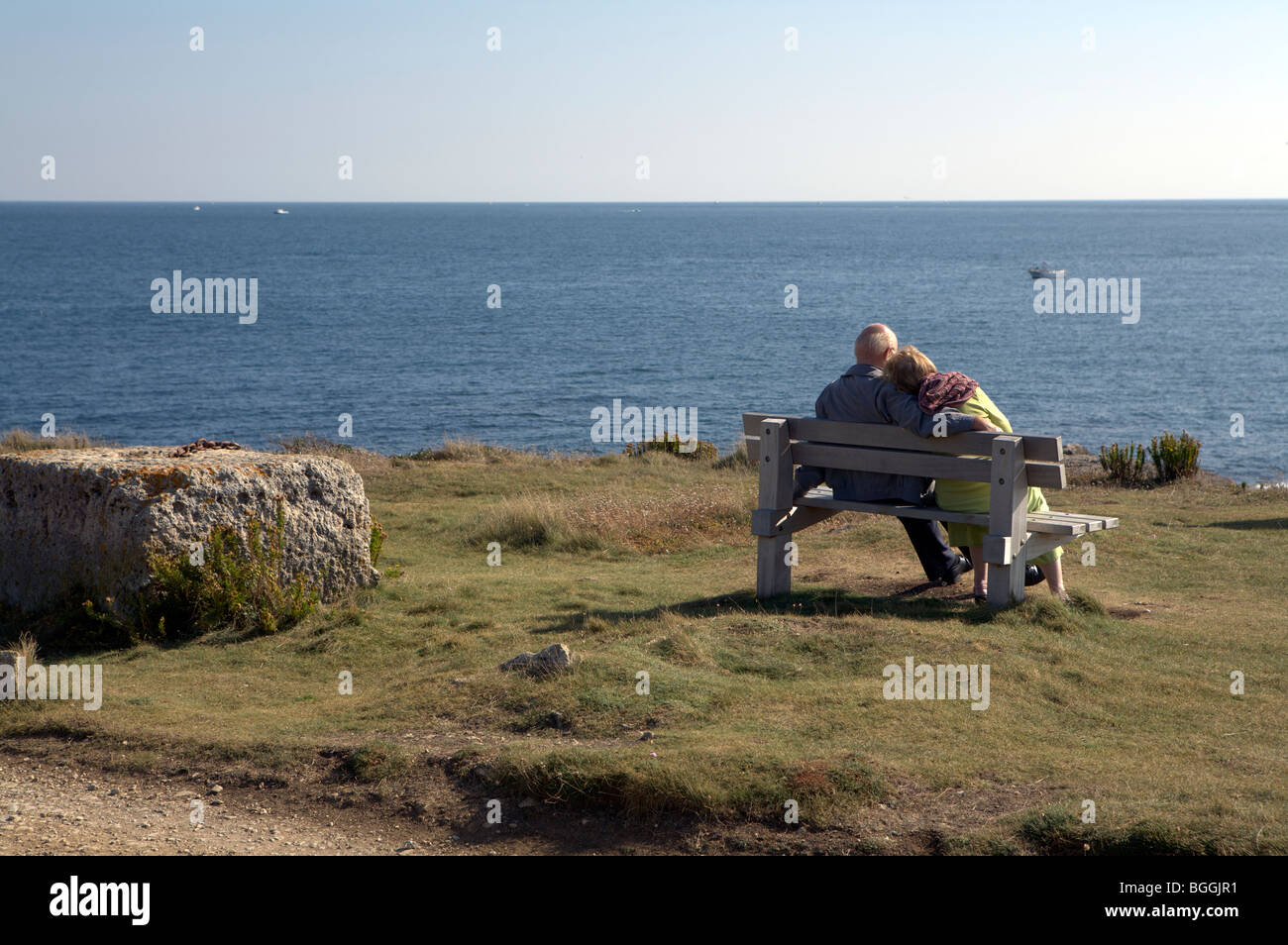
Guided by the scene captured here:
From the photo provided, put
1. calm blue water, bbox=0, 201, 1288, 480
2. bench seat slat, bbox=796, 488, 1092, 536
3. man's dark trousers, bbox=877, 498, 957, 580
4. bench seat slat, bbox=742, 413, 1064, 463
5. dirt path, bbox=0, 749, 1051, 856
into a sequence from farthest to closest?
calm blue water, bbox=0, 201, 1288, 480, man's dark trousers, bbox=877, 498, 957, 580, bench seat slat, bbox=796, 488, 1092, 536, bench seat slat, bbox=742, 413, 1064, 463, dirt path, bbox=0, 749, 1051, 856

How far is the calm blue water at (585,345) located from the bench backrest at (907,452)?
24.3m

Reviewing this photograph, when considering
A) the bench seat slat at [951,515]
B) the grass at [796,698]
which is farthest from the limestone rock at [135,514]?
the bench seat slat at [951,515]

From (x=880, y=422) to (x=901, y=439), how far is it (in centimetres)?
32

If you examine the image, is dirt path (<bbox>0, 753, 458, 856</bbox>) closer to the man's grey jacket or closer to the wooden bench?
the wooden bench

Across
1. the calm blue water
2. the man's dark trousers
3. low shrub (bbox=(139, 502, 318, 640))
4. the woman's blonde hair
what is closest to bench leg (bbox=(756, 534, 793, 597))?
the man's dark trousers

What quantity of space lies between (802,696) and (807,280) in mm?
95983

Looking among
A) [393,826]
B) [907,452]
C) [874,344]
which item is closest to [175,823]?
[393,826]

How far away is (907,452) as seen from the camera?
7.46 metres

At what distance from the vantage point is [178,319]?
226ft

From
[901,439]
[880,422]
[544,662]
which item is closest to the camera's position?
[544,662]

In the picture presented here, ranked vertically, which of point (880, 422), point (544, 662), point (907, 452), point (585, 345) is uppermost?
point (585, 345)

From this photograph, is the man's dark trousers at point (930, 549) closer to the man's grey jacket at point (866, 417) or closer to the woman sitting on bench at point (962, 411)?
the woman sitting on bench at point (962, 411)

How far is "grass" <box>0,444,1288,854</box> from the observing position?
468 centimetres

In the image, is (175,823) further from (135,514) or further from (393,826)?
(135,514)
